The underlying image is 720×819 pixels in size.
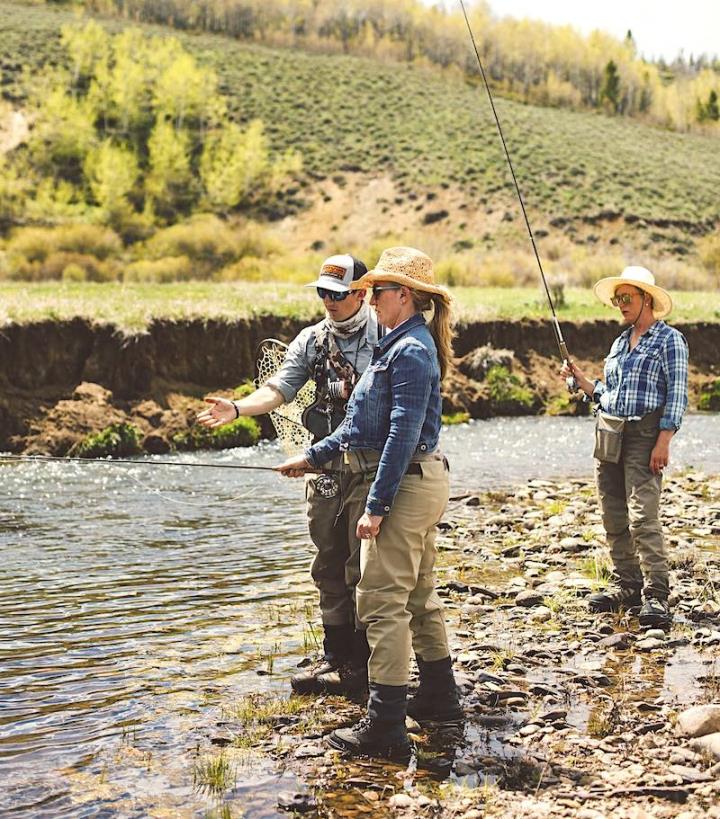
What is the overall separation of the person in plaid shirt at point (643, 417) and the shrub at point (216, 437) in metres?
10.2

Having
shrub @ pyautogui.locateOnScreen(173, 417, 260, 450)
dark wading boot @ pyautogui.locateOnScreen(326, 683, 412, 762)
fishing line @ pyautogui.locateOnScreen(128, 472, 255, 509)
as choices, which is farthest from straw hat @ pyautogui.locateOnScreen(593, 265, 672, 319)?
shrub @ pyautogui.locateOnScreen(173, 417, 260, 450)

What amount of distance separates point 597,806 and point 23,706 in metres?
3.03

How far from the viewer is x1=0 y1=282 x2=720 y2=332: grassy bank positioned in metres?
17.2

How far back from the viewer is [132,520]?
10.8 metres

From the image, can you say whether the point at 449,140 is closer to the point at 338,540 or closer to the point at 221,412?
the point at 221,412

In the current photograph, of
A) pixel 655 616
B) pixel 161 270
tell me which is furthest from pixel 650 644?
pixel 161 270

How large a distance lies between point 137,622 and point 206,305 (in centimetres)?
1285

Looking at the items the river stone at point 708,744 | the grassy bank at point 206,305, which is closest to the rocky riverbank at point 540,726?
the river stone at point 708,744

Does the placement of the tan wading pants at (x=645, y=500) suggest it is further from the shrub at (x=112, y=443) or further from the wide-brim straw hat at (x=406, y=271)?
the shrub at (x=112, y=443)

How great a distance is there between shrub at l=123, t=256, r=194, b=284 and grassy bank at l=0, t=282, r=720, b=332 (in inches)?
565

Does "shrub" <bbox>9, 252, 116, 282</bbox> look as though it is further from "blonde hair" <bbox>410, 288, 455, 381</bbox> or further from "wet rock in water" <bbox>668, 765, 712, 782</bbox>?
"wet rock in water" <bbox>668, 765, 712, 782</bbox>

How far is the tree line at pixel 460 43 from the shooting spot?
93.0 m

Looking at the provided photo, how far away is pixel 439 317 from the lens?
4719 mm

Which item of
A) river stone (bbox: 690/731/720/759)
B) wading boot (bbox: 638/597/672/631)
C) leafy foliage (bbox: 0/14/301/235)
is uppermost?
leafy foliage (bbox: 0/14/301/235)
